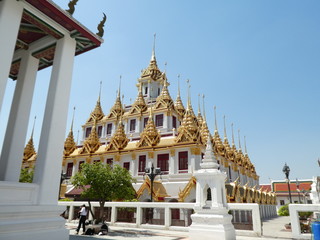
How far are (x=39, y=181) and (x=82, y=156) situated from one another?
902 inches

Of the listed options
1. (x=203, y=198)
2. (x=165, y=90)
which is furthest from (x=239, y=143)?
(x=203, y=198)

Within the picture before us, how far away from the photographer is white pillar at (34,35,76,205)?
19.6ft

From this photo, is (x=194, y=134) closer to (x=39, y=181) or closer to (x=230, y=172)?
(x=230, y=172)

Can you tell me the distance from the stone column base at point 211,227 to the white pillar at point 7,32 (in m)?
8.55

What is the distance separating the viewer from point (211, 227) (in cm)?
990

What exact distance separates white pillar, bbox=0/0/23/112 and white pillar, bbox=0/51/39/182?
2111 mm

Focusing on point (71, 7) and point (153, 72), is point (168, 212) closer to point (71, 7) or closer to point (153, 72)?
point (71, 7)

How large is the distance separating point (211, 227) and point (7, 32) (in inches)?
373

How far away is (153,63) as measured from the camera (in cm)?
3981

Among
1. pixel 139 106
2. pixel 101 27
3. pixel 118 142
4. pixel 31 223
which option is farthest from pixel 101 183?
pixel 139 106

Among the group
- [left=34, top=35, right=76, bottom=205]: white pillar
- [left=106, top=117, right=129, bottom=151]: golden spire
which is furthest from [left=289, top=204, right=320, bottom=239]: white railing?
[left=106, top=117, right=129, bottom=151]: golden spire

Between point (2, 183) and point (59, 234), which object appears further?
point (59, 234)

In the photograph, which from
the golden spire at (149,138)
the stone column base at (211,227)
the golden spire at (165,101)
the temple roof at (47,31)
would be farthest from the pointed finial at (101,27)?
the golden spire at (165,101)

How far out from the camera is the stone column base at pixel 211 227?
31.7 ft
